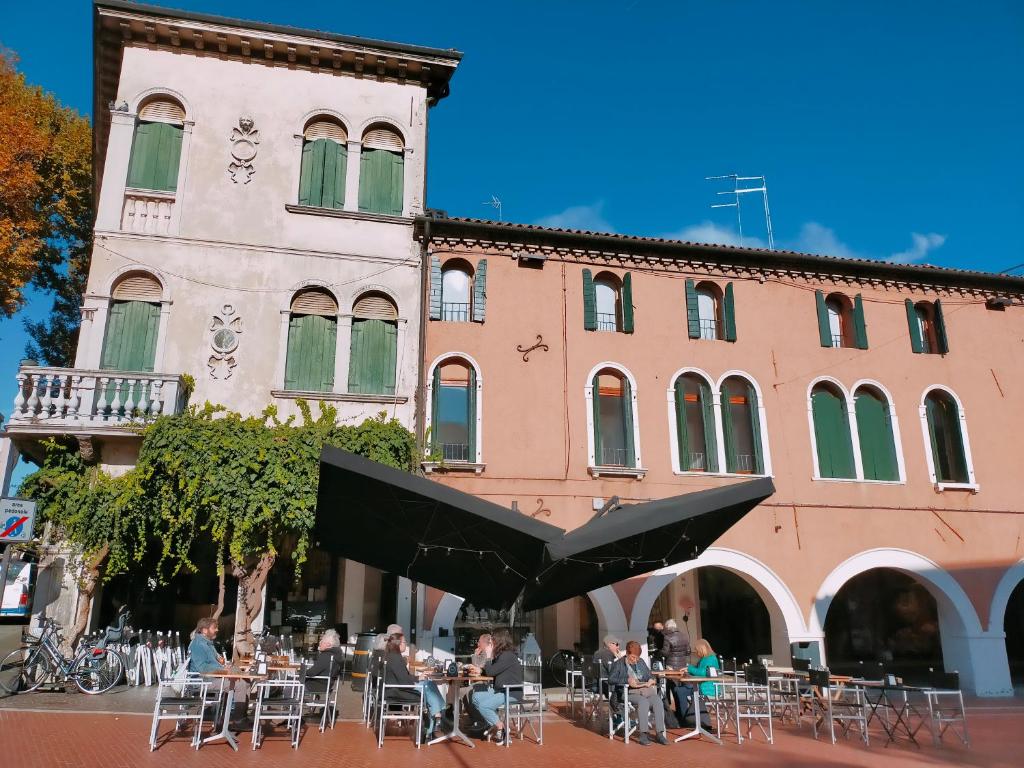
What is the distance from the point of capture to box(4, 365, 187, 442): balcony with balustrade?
12617 millimetres

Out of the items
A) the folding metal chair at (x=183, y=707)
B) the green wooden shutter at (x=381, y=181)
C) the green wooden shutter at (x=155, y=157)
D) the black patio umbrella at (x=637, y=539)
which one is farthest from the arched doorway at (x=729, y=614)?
the green wooden shutter at (x=155, y=157)

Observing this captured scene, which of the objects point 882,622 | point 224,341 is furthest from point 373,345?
point 882,622

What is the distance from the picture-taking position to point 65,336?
2820 cm

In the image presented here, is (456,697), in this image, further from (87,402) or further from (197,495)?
(87,402)

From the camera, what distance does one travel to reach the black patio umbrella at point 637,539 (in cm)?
949

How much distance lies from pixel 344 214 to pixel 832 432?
452 inches

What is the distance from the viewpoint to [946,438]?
17.8 m

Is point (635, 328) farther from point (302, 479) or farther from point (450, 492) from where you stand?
point (450, 492)

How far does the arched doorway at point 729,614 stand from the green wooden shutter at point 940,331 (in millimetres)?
7381

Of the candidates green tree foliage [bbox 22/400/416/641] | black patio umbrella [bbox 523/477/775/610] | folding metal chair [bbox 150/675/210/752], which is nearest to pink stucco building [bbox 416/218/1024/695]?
green tree foliage [bbox 22/400/416/641]

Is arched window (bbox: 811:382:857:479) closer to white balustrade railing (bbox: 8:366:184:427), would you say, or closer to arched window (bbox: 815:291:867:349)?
arched window (bbox: 815:291:867:349)

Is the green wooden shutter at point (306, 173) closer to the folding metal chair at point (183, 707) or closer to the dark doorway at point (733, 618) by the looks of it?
the folding metal chair at point (183, 707)

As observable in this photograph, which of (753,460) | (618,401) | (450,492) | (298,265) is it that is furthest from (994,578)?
(298,265)

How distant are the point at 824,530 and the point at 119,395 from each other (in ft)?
45.5
